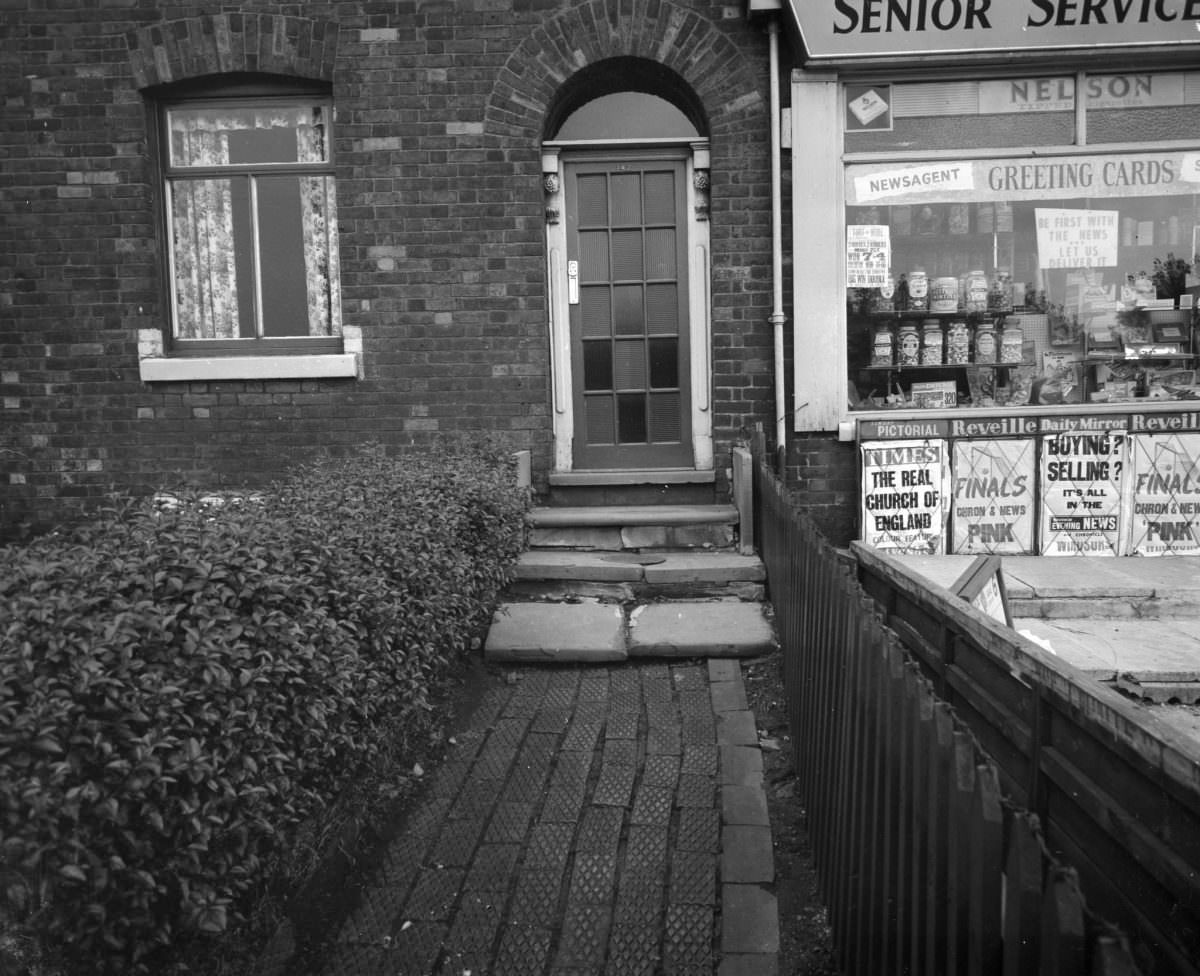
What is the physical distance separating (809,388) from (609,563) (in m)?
2.08

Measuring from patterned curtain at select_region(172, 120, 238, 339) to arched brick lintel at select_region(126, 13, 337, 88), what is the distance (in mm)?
475

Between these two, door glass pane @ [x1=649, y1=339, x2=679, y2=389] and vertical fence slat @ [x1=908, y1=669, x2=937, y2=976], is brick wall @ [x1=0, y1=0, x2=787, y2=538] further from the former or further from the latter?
vertical fence slat @ [x1=908, y1=669, x2=937, y2=976]

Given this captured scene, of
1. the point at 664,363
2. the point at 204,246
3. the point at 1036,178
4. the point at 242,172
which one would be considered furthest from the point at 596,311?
the point at 1036,178

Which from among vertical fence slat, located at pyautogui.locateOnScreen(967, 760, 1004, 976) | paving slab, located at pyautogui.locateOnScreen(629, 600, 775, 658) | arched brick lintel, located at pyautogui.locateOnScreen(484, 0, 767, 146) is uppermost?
arched brick lintel, located at pyautogui.locateOnScreen(484, 0, 767, 146)

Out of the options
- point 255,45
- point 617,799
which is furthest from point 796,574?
point 255,45

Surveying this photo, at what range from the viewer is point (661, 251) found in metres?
7.45

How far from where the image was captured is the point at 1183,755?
5.98 feet

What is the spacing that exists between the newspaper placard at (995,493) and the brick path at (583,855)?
320 cm

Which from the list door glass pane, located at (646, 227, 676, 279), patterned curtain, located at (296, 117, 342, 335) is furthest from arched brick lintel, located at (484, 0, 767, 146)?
patterned curtain, located at (296, 117, 342, 335)

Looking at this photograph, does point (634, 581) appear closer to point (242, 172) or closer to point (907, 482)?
point (907, 482)

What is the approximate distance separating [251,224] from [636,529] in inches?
146

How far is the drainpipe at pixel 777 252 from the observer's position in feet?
22.7

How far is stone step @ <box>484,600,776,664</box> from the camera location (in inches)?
212

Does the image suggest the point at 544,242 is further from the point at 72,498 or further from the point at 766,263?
the point at 72,498
